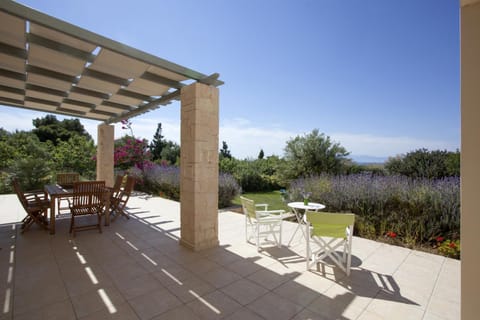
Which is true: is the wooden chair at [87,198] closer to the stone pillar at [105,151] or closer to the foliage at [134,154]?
the stone pillar at [105,151]

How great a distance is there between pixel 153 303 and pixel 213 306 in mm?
584

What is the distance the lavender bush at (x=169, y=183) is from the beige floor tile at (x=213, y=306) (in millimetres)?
4747

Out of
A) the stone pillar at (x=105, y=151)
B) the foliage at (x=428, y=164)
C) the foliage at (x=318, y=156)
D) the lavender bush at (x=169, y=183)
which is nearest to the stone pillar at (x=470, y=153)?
the lavender bush at (x=169, y=183)

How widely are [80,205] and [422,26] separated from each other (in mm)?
8648

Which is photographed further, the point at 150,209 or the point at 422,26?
the point at 150,209

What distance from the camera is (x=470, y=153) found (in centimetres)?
105

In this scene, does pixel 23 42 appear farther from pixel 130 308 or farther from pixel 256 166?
pixel 256 166

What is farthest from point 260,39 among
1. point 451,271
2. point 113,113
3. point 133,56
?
point 451,271

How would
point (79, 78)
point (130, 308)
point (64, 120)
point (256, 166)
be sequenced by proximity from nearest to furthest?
point (130, 308) < point (79, 78) < point (256, 166) < point (64, 120)

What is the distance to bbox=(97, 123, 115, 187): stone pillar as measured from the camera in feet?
24.3

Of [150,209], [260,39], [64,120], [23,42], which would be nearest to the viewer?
[23,42]

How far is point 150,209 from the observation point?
6.27m

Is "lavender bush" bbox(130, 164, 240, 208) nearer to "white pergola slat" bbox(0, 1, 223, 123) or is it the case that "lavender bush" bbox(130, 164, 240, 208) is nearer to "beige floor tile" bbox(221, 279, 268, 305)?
"white pergola slat" bbox(0, 1, 223, 123)

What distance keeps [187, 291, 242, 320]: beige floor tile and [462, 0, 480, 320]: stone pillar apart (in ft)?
5.47
